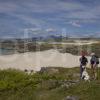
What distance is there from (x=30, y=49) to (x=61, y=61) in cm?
1519

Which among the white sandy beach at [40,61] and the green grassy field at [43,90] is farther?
the white sandy beach at [40,61]

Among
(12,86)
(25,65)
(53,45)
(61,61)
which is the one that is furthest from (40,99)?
(53,45)

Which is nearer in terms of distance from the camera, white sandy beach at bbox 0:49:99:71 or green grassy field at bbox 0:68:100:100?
green grassy field at bbox 0:68:100:100

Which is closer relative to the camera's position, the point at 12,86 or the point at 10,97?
the point at 10,97

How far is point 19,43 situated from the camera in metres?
57.7

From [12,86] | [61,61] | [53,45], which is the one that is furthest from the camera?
[53,45]

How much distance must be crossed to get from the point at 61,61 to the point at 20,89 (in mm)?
25031

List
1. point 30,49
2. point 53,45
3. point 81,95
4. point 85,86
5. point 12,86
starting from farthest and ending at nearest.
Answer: point 53,45, point 30,49, point 12,86, point 85,86, point 81,95

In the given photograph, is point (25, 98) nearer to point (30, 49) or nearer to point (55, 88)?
point (55, 88)

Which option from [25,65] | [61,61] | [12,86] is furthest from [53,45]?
[12,86]

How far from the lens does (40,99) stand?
15031 millimetres

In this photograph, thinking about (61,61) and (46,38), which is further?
(46,38)

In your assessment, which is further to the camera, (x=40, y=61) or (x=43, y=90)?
(x=40, y=61)

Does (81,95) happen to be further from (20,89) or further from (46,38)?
(46,38)
